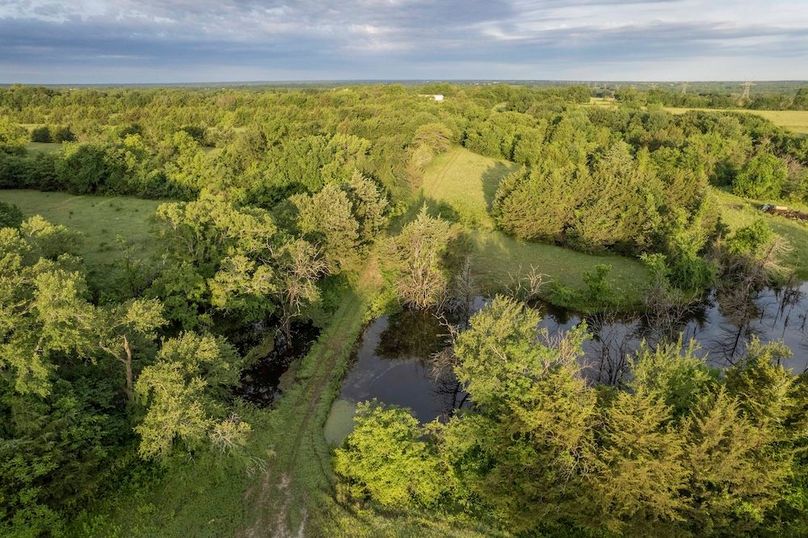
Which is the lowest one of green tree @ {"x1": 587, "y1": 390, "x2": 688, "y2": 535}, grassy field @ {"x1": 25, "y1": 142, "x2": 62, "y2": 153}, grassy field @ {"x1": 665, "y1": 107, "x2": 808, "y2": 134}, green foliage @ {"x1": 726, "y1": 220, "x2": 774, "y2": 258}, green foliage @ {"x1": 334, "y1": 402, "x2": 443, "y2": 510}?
green foliage @ {"x1": 334, "y1": 402, "x2": 443, "y2": 510}

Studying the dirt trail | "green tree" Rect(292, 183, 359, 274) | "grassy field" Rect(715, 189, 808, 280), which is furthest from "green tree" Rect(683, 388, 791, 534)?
"grassy field" Rect(715, 189, 808, 280)

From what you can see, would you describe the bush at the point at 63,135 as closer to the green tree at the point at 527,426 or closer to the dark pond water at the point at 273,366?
the dark pond water at the point at 273,366

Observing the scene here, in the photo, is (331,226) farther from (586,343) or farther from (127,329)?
(586,343)

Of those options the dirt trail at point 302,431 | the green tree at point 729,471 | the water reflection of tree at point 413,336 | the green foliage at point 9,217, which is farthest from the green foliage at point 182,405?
the green foliage at point 9,217

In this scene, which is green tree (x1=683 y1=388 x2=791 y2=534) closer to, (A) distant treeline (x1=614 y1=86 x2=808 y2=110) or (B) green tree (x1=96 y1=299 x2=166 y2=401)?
(B) green tree (x1=96 y1=299 x2=166 y2=401)

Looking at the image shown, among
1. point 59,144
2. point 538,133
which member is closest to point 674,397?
point 538,133

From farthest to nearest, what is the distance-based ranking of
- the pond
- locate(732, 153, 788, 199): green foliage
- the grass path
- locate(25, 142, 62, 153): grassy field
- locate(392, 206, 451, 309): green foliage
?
1. locate(25, 142, 62, 153): grassy field
2. locate(732, 153, 788, 199): green foliage
3. locate(392, 206, 451, 309): green foliage
4. the pond
5. the grass path

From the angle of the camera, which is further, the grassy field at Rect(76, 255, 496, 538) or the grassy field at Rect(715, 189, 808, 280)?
the grassy field at Rect(715, 189, 808, 280)

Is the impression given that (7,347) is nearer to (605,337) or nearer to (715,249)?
(605,337)
